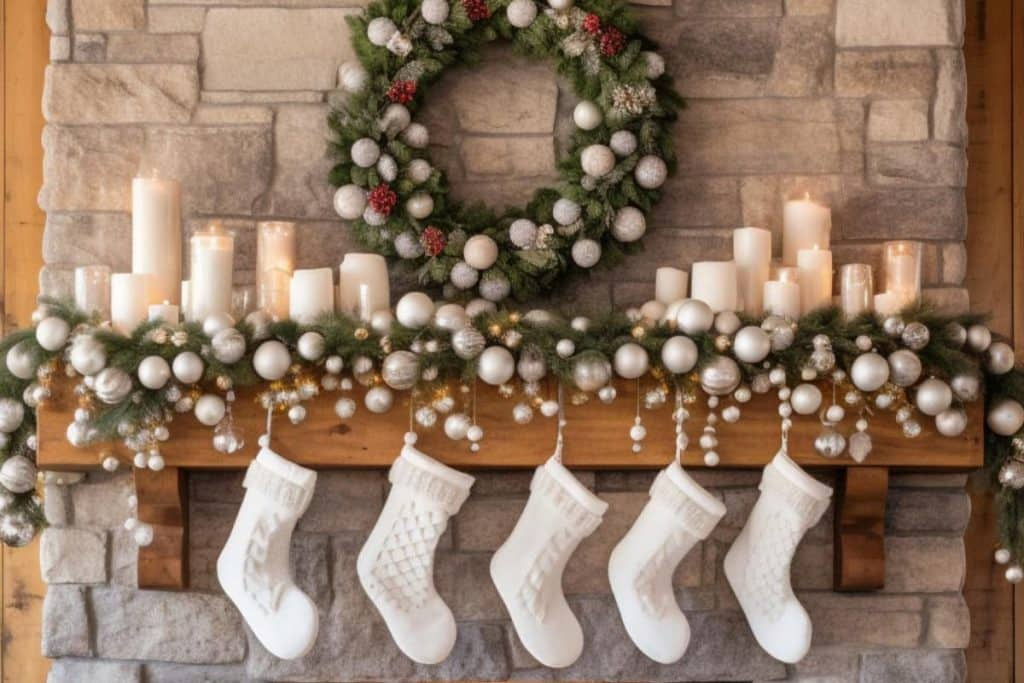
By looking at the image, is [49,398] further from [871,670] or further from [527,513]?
[871,670]

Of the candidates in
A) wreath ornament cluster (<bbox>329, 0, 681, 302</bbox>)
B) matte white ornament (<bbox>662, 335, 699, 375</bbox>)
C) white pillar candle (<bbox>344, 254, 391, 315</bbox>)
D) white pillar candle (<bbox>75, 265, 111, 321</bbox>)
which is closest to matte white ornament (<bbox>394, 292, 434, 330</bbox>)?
white pillar candle (<bbox>344, 254, 391, 315</bbox>)

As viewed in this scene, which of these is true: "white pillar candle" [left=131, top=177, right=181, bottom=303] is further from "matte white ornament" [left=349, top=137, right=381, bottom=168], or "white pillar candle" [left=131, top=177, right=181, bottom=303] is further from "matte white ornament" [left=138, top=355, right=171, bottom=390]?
"matte white ornament" [left=349, top=137, right=381, bottom=168]

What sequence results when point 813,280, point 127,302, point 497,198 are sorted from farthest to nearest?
point 497,198 → point 813,280 → point 127,302

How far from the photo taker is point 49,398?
185 centimetres

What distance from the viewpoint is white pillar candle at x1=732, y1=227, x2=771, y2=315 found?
200 cm

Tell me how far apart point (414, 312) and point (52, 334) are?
59 centimetres

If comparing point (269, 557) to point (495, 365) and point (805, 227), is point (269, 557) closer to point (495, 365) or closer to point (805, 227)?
point (495, 365)

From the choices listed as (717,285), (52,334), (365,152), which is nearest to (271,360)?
(52,334)

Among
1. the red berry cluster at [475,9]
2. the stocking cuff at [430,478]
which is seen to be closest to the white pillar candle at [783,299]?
the stocking cuff at [430,478]

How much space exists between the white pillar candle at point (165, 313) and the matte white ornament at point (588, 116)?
2.65 feet

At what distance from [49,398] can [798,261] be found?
134 centimetres

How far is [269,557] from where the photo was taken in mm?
1853

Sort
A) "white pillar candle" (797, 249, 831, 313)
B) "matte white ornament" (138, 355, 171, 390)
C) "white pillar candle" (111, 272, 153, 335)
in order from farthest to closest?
"white pillar candle" (797, 249, 831, 313), "white pillar candle" (111, 272, 153, 335), "matte white ornament" (138, 355, 171, 390)

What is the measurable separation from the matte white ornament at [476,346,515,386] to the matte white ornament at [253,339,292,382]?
12.4 inches
